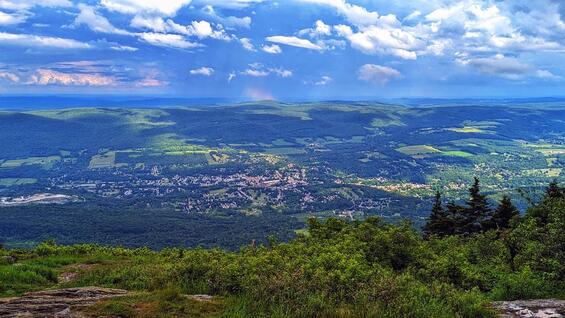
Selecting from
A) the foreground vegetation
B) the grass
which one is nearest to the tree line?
the foreground vegetation

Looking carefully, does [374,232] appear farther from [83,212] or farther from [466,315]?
[83,212]

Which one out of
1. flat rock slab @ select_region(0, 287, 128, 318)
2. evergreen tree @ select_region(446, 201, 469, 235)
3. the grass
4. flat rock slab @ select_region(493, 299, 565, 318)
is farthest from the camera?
evergreen tree @ select_region(446, 201, 469, 235)

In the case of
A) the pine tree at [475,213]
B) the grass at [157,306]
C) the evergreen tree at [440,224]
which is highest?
the grass at [157,306]

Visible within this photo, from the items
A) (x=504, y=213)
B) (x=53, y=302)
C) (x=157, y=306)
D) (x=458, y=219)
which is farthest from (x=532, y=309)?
(x=458, y=219)

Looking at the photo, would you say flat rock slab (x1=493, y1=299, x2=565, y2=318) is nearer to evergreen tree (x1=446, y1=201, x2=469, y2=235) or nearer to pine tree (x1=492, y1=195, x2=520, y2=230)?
evergreen tree (x1=446, y1=201, x2=469, y2=235)

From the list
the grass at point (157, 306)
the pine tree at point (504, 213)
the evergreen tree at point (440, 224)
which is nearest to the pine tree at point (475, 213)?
the pine tree at point (504, 213)

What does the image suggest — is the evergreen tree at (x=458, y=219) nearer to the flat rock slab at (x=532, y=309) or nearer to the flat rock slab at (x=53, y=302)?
the flat rock slab at (x=532, y=309)

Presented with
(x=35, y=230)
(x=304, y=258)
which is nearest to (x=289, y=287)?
(x=304, y=258)
